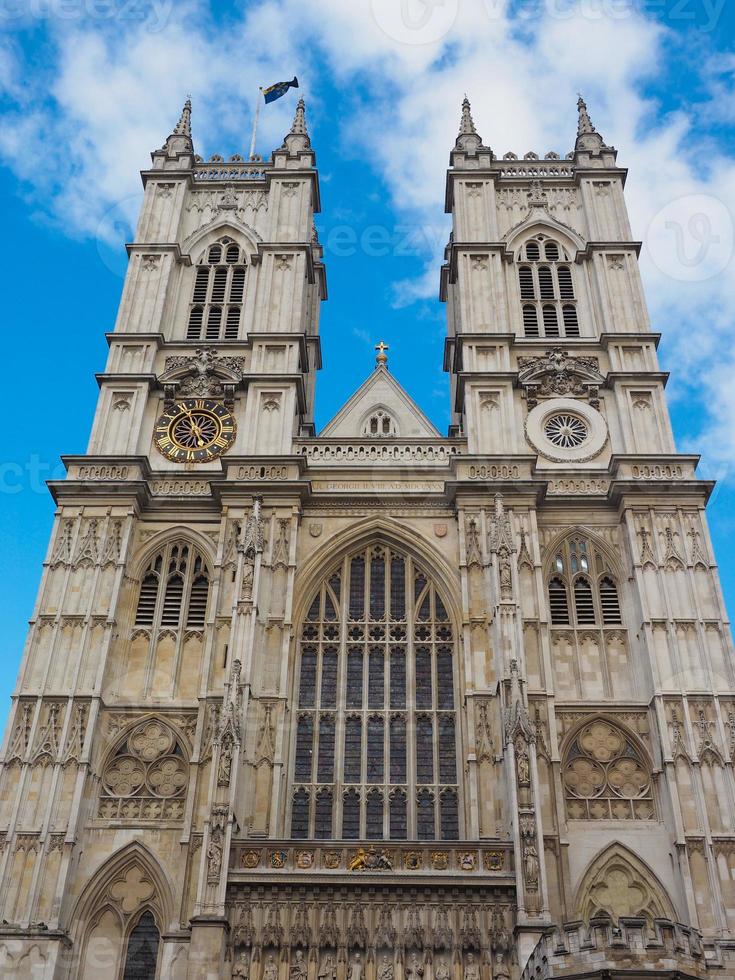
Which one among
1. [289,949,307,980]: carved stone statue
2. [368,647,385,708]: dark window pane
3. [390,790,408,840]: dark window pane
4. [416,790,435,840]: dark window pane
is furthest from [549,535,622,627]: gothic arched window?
[289,949,307,980]: carved stone statue

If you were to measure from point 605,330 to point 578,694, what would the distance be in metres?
11.5

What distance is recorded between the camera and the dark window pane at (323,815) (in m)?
23.1

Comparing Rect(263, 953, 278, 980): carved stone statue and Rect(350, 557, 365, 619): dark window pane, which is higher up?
Rect(350, 557, 365, 619): dark window pane

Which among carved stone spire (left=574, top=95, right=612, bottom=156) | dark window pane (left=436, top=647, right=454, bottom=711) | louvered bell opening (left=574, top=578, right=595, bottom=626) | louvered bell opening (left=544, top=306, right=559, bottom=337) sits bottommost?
dark window pane (left=436, top=647, right=454, bottom=711)

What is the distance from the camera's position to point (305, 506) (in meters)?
27.6

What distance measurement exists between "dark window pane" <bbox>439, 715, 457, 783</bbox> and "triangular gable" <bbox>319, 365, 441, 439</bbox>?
8.73m

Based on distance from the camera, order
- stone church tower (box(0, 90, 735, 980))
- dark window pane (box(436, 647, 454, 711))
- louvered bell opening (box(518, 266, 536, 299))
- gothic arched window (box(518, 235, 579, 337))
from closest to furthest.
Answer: stone church tower (box(0, 90, 735, 980)) < dark window pane (box(436, 647, 454, 711)) < gothic arched window (box(518, 235, 579, 337)) < louvered bell opening (box(518, 266, 536, 299))

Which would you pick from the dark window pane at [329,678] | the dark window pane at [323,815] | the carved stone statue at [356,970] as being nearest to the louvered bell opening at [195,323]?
the dark window pane at [329,678]

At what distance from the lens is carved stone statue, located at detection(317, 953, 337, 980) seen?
771 inches

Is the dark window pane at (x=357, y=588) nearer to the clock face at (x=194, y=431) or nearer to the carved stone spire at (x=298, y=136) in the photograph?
the clock face at (x=194, y=431)

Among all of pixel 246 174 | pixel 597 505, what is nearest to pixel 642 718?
pixel 597 505

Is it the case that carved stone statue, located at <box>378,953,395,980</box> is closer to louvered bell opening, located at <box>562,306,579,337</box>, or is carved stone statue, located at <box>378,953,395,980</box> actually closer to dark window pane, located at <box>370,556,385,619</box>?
dark window pane, located at <box>370,556,385,619</box>

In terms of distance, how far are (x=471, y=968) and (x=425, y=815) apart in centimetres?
404

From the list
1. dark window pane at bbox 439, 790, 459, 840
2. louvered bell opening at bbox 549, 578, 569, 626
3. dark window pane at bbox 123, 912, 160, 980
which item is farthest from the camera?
louvered bell opening at bbox 549, 578, 569, 626
